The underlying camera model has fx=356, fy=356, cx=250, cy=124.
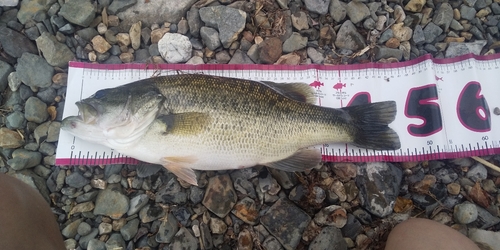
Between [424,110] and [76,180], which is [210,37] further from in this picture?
[424,110]

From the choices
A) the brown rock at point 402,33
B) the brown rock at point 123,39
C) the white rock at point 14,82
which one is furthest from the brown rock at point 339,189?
the white rock at point 14,82

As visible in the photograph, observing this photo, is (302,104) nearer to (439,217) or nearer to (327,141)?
(327,141)

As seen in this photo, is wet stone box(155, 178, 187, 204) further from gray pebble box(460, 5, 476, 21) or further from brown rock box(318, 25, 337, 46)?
gray pebble box(460, 5, 476, 21)

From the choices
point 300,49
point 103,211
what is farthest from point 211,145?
point 300,49

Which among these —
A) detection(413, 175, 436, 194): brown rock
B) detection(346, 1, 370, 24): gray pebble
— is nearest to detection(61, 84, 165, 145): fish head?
detection(346, 1, 370, 24): gray pebble

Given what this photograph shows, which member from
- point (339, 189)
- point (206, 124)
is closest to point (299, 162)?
point (339, 189)

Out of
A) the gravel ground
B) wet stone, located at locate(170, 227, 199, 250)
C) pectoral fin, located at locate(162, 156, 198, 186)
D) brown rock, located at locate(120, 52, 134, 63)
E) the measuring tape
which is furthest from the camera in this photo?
brown rock, located at locate(120, 52, 134, 63)
